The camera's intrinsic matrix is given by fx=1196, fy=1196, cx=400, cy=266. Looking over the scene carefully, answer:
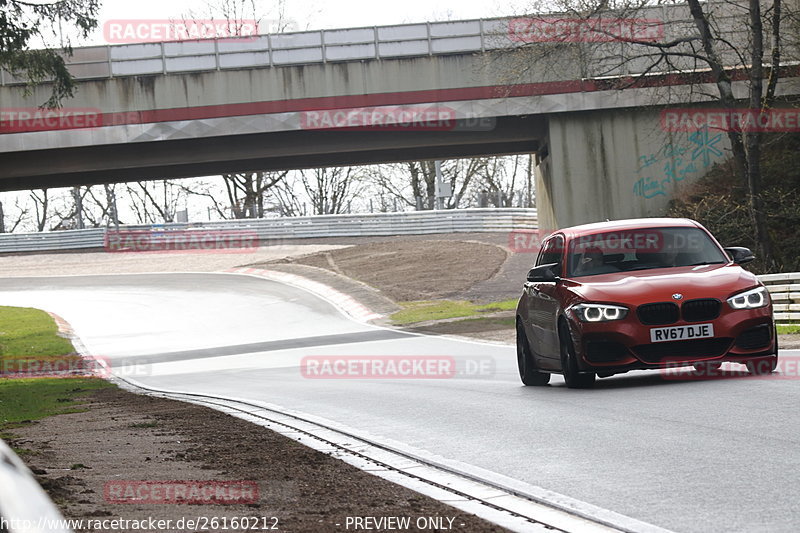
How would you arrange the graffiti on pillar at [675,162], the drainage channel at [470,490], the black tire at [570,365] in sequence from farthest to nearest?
the graffiti on pillar at [675,162] → the black tire at [570,365] → the drainage channel at [470,490]

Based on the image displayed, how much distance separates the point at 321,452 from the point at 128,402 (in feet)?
26.4

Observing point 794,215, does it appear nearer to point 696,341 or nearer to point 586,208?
point 586,208

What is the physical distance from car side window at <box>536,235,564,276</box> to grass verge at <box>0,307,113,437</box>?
594 centimetres

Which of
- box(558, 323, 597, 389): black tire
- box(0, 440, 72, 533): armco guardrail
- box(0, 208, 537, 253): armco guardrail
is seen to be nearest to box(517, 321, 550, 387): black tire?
box(558, 323, 597, 389): black tire

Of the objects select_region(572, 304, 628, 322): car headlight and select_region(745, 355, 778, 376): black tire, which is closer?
select_region(572, 304, 628, 322): car headlight

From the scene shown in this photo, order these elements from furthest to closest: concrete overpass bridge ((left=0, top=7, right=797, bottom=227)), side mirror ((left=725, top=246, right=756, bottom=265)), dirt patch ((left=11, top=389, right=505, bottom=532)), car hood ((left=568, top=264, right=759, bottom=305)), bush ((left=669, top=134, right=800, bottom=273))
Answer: concrete overpass bridge ((left=0, top=7, right=797, bottom=227)) < bush ((left=669, top=134, right=800, bottom=273)) < side mirror ((left=725, top=246, right=756, bottom=265)) < car hood ((left=568, top=264, right=759, bottom=305)) < dirt patch ((left=11, top=389, right=505, bottom=532))

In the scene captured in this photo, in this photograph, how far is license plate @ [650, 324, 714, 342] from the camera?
11.3m

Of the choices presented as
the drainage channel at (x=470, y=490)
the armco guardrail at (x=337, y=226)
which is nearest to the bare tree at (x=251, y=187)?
the armco guardrail at (x=337, y=226)

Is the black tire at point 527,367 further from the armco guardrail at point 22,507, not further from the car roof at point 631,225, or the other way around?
the armco guardrail at point 22,507

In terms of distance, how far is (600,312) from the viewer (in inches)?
452

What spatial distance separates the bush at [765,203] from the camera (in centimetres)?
3362

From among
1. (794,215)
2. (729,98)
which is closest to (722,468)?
(729,98)

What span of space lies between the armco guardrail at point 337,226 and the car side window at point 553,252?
4953cm

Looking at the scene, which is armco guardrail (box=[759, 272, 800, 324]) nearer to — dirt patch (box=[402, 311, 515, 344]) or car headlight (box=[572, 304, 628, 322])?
dirt patch (box=[402, 311, 515, 344])
